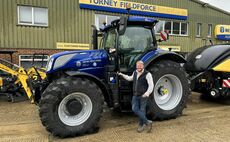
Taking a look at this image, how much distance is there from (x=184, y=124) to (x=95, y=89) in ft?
7.28

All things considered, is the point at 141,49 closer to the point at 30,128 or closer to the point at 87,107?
the point at 87,107

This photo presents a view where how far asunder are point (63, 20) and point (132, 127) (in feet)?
31.8

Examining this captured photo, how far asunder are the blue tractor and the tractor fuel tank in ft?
5.51

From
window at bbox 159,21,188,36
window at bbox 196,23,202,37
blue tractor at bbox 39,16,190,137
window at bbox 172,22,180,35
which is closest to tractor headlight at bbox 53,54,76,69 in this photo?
blue tractor at bbox 39,16,190,137

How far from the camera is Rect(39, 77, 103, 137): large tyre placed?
4.61 metres

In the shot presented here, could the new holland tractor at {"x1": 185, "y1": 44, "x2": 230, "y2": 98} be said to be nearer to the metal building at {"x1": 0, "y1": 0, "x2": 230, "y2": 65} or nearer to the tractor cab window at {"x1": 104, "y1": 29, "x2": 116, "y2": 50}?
the tractor cab window at {"x1": 104, "y1": 29, "x2": 116, "y2": 50}

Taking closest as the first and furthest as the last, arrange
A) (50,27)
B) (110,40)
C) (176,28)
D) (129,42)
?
1. (129,42)
2. (110,40)
3. (50,27)
4. (176,28)

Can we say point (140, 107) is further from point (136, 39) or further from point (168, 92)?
point (136, 39)

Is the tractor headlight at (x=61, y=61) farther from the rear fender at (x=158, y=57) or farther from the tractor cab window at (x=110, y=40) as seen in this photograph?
the rear fender at (x=158, y=57)

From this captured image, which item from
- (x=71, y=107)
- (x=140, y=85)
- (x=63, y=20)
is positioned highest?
(x=63, y=20)

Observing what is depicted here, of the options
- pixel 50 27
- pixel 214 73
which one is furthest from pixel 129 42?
pixel 50 27

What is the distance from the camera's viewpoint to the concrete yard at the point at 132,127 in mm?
4730

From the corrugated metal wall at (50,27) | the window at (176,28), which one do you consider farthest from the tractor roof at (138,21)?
the window at (176,28)

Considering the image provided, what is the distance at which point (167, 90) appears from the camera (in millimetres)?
6156
